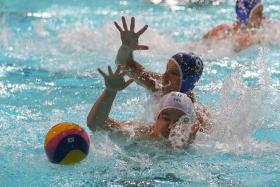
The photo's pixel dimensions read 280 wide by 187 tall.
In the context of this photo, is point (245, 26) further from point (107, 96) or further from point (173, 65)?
point (107, 96)

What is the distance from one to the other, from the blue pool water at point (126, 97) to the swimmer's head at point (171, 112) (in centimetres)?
14

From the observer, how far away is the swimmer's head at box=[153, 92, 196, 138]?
3.91 metres

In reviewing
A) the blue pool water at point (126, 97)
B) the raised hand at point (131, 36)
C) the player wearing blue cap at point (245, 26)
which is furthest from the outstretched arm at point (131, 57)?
the player wearing blue cap at point (245, 26)

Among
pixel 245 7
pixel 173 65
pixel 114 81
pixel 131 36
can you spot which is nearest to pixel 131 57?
pixel 131 36

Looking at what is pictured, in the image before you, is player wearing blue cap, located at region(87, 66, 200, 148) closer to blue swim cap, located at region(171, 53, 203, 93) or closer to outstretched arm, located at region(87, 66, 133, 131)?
outstretched arm, located at region(87, 66, 133, 131)

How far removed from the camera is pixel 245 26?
26.5ft

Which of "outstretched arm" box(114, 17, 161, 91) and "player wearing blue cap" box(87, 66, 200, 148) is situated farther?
"outstretched arm" box(114, 17, 161, 91)

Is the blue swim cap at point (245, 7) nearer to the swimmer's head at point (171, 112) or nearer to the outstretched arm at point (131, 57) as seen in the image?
the outstretched arm at point (131, 57)

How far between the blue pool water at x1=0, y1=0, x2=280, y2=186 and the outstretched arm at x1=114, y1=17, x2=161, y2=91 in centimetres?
19

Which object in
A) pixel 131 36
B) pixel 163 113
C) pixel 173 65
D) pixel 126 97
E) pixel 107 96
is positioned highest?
pixel 131 36

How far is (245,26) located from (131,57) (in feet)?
12.4

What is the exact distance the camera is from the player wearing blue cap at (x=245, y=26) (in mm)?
7809

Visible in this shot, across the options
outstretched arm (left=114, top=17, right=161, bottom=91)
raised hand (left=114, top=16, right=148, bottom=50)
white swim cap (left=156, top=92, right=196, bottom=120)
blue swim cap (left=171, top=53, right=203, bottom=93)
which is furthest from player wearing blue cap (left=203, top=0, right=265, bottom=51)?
white swim cap (left=156, top=92, right=196, bottom=120)

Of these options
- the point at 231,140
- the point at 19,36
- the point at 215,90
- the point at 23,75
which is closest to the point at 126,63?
the point at 231,140
